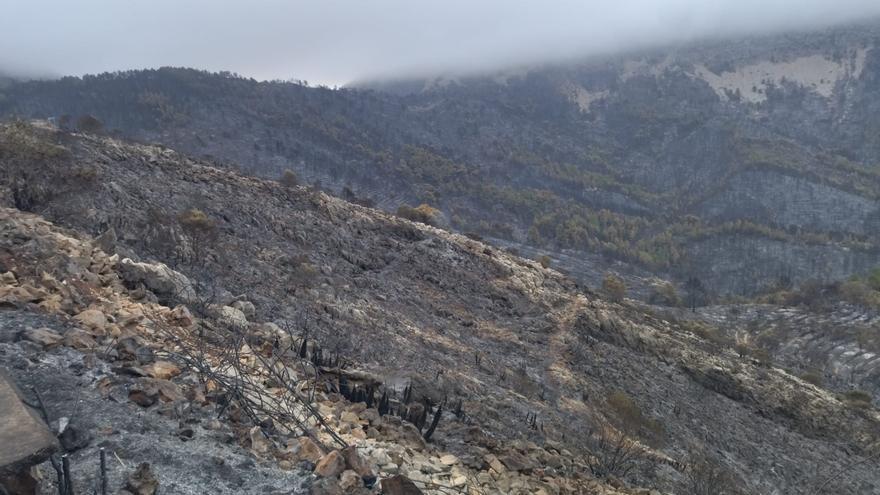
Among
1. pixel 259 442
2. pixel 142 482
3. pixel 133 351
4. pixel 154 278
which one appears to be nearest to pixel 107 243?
pixel 154 278

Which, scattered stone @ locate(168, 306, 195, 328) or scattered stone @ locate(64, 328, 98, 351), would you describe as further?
scattered stone @ locate(168, 306, 195, 328)

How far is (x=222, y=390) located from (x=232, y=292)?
34.5 feet

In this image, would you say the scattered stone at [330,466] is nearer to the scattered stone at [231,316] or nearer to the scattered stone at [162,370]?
the scattered stone at [162,370]

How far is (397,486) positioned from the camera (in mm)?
7324

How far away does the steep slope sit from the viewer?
17094 millimetres

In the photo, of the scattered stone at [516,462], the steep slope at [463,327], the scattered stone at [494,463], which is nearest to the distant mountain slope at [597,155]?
the steep slope at [463,327]

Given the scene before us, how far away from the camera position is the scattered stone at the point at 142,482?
624 cm

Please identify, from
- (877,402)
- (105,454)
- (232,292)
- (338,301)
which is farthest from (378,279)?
(877,402)

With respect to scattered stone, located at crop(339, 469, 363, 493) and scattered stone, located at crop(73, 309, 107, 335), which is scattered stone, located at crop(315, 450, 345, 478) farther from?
scattered stone, located at crop(73, 309, 107, 335)

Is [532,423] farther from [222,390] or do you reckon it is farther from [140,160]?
[140,160]

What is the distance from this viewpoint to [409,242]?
111 ft

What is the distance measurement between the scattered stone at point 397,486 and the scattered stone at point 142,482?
246cm

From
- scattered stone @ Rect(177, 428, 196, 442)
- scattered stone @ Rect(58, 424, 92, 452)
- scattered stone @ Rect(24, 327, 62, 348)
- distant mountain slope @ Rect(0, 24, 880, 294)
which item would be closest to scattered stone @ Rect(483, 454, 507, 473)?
scattered stone @ Rect(177, 428, 196, 442)

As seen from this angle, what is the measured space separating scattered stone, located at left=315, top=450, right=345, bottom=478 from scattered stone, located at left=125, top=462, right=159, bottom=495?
177cm
